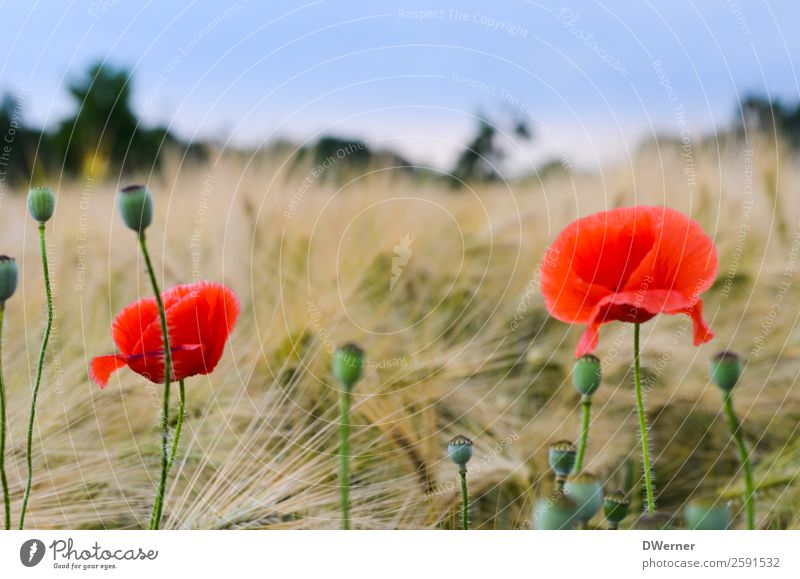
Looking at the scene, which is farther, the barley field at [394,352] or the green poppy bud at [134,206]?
the barley field at [394,352]

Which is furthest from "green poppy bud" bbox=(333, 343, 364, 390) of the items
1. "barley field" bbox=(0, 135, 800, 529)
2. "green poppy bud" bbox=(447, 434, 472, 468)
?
"barley field" bbox=(0, 135, 800, 529)

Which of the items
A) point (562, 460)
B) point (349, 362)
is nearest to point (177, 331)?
point (349, 362)

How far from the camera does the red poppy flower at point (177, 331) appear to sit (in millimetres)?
534

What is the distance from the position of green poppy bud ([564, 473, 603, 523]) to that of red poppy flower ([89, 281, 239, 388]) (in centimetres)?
23

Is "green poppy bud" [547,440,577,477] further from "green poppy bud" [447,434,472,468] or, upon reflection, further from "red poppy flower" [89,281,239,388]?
"red poppy flower" [89,281,239,388]

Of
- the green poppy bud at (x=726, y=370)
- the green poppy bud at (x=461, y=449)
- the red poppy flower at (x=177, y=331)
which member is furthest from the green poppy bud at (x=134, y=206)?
the green poppy bud at (x=726, y=370)

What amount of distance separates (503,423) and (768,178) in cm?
36

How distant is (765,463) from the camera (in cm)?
69

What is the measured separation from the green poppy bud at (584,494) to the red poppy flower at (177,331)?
23cm

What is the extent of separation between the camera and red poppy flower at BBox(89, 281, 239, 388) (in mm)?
534

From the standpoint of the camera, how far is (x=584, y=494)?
1.48 feet

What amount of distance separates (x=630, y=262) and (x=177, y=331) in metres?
0.28

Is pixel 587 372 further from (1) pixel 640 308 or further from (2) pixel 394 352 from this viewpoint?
(2) pixel 394 352

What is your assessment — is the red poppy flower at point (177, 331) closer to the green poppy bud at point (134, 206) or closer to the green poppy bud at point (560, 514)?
the green poppy bud at point (134, 206)
